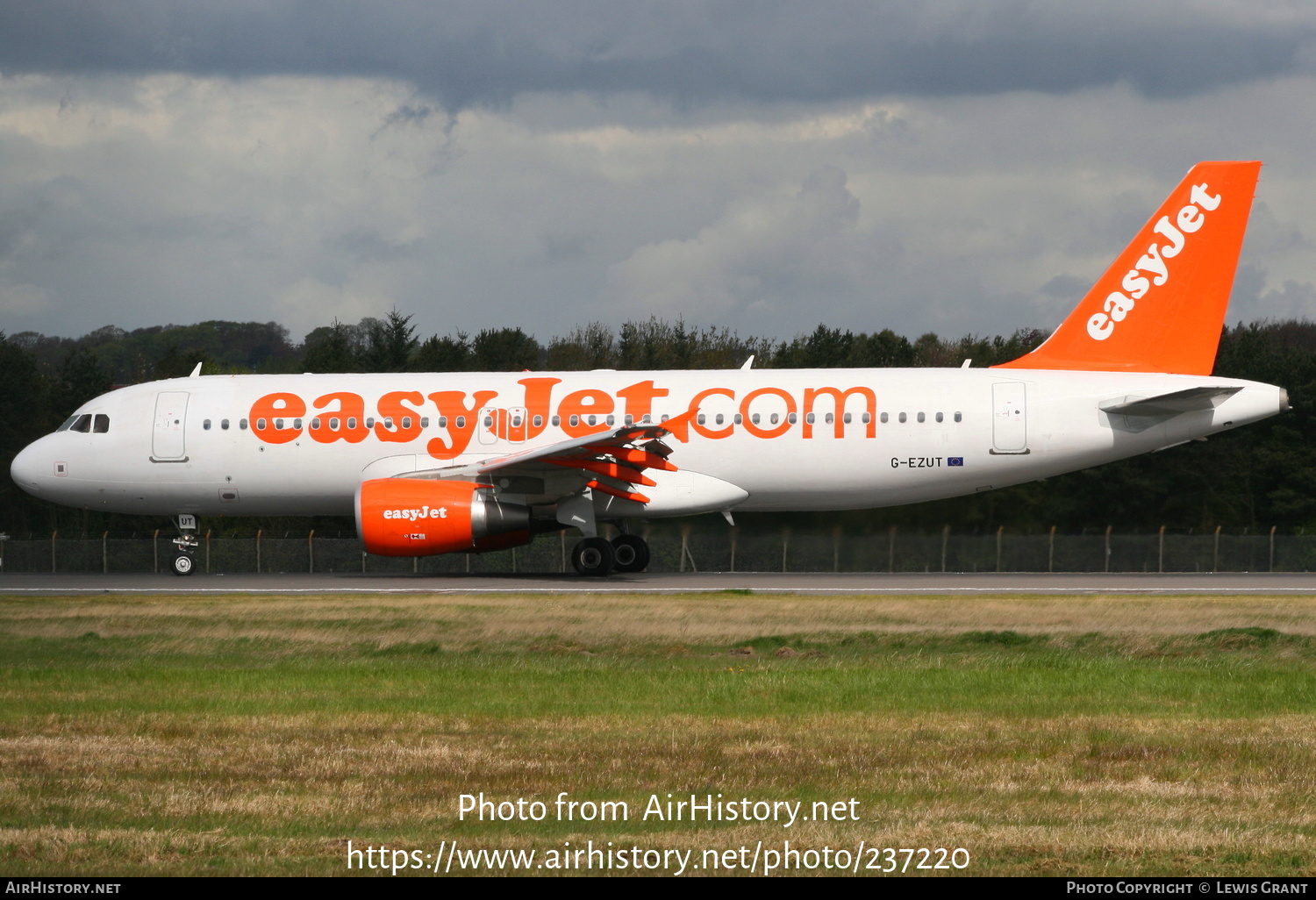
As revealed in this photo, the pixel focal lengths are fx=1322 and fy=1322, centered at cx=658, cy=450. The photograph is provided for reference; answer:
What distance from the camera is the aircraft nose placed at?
2655 cm

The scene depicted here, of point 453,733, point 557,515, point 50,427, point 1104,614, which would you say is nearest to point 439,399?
point 557,515

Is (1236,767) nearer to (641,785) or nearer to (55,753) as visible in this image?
(641,785)

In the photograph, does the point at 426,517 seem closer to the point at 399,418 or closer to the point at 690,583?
the point at 399,418

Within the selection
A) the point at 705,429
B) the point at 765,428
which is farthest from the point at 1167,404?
the point at 705,429

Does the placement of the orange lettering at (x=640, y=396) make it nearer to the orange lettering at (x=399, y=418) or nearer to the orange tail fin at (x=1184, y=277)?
the orange lettering at (x=399, y=418)

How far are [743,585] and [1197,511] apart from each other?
12483mm

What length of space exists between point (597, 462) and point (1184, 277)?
11.9 m

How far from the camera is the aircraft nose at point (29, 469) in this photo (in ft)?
87.1

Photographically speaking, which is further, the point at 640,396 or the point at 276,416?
the point at 276,416

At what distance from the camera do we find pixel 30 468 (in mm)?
26562

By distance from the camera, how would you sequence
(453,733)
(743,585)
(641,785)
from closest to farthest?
1. (641,785)
2. (453,733)
3. (743,585)

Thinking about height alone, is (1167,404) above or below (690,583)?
above

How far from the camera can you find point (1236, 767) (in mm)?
8258

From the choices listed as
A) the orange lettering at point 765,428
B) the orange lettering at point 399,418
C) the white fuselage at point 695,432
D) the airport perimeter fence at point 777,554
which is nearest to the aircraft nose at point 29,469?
the white fuselage at point 695,432
